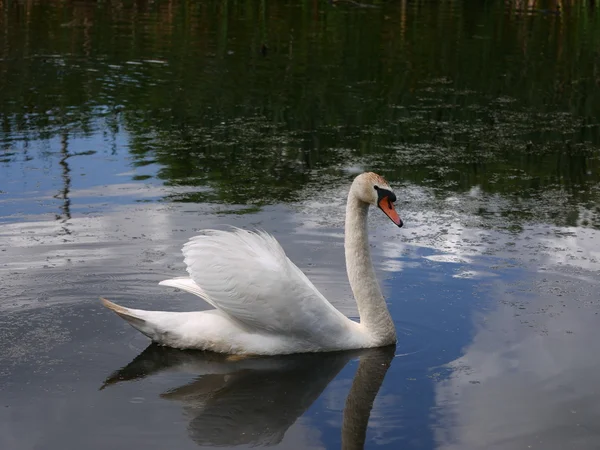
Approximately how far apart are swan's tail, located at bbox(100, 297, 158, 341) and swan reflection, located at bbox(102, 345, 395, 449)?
0.44ft

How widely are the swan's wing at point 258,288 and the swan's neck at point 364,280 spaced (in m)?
0.24

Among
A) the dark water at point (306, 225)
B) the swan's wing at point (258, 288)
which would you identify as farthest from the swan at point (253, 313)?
the dark water at point (306, 225)

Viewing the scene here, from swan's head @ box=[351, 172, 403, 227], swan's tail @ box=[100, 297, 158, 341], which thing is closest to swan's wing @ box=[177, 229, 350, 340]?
swan's tail @ box=[100, 297, 158, 341]

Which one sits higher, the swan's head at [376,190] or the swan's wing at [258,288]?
the swan's head at [376,190]

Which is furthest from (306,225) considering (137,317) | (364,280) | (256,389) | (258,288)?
(256,389)

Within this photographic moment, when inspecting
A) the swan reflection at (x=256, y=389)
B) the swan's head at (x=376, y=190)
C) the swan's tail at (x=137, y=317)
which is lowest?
the swan reflection at (x=256, y=389)

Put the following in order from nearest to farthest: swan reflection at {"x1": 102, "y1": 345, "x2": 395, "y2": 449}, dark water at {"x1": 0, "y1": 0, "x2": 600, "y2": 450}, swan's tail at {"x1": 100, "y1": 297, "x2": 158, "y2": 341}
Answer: swan reflection at {"x1": 102, "y1": 345, "x2": 395, "y2": 449}, dark water at {"x1": 0, "y1": 0, "x2": 600, "y2": 450}, swan's tail at {"x1": 100, "y1": 297, "x2": 158, "y2": 341}

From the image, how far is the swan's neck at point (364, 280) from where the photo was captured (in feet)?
20.7

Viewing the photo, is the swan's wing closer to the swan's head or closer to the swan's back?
the swan's back

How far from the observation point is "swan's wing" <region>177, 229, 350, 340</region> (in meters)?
6.01

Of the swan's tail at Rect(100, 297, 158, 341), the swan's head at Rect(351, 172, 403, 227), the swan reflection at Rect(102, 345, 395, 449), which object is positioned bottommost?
the swan reflection at Rect(102, 345, 395, 449)

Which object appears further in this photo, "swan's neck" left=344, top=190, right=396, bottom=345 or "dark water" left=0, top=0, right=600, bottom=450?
"swan's neck" left=344, top=190, right=396, bottom=345

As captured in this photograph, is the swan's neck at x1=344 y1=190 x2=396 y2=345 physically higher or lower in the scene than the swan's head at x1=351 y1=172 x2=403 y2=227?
lower

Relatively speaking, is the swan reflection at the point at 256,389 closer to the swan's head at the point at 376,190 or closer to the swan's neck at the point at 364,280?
the swan's neck at the point at 364,280
